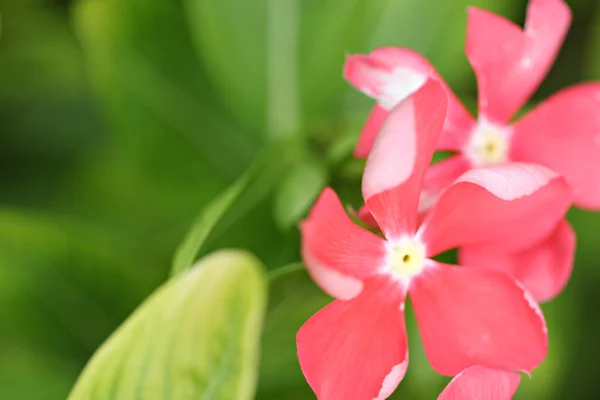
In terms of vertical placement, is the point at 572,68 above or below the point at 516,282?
below

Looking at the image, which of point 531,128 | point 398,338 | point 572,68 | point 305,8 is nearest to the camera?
point 398,338

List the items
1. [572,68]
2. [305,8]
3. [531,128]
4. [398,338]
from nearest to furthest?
[398,338] < [531,128] < [305,8] < [572,68]

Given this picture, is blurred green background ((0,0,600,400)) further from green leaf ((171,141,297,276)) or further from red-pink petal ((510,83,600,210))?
red-pink petal ((510,83,600,210))

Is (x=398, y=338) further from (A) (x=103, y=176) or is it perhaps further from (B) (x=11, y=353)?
(A) (x=103, y=176)

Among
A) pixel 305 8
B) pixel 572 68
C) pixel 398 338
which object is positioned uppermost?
pixel 305 8

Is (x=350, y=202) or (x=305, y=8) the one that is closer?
(x=350, y=202)

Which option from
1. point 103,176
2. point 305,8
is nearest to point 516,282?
point 305,8
